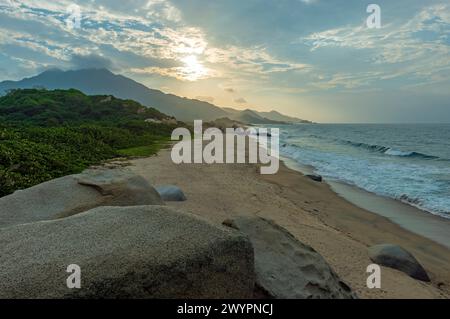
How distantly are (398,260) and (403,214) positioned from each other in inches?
254

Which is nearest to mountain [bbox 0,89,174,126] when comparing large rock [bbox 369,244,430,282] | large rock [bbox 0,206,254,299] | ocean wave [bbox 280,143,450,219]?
ocean wave [bbox 280,143,450,219]

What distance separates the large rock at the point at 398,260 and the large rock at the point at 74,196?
5.28 m

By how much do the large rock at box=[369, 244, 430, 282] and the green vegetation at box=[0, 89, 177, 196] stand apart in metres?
9.97

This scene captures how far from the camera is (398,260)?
7.55m

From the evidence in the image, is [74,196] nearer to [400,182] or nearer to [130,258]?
[130,258]

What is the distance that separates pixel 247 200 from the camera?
12539 mm

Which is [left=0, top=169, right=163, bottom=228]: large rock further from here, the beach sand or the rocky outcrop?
the rocky outcrop

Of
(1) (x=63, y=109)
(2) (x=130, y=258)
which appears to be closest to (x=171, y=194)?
(2) (x=130, y=258)

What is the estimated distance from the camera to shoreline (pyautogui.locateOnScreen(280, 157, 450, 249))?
1104 cm

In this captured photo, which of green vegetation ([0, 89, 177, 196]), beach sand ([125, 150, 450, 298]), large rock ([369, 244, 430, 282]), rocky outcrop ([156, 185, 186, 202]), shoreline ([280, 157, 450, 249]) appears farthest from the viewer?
green vegetation ([0, 89, 177, 196])

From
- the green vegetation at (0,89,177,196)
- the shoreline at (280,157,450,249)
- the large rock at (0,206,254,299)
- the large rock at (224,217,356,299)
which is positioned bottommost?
the shoreline at (280,157,450,249)

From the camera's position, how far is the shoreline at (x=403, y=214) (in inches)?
435

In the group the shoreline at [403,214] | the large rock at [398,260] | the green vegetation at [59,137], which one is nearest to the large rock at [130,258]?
the large rock at [398,260]

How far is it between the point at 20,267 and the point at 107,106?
6015 centimetres
